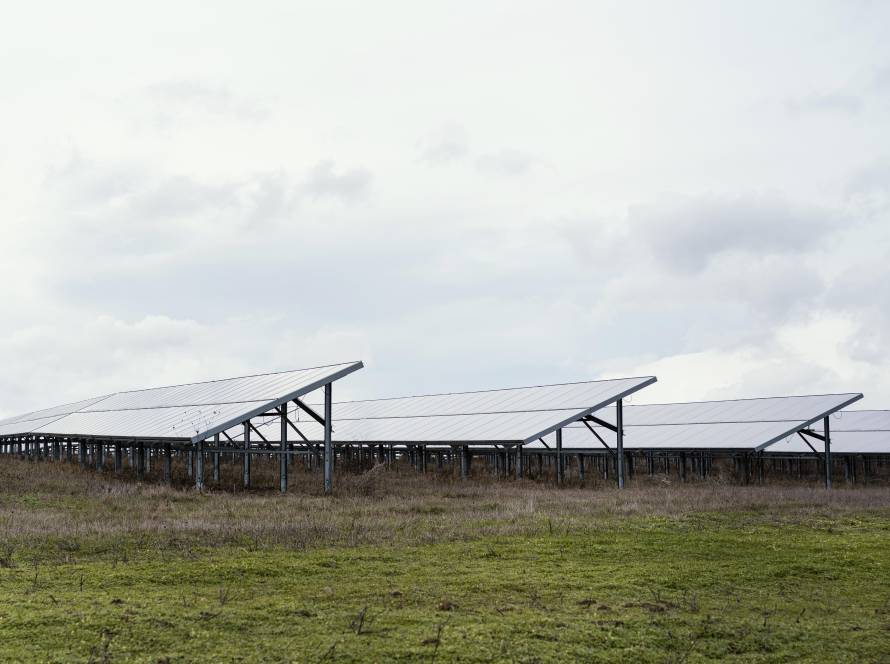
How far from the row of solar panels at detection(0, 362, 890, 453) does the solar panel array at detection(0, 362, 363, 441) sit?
8 cm

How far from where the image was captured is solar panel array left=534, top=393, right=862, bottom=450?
40.0 meters

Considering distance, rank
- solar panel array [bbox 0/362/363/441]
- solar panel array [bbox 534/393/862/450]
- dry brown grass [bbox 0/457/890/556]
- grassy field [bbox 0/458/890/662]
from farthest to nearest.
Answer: solar panel array [bbox 534/393/862/450] < solar panel array [bbox 0/362/363/441] < dry brown grass [bbox 0/457/890/556] < grassy field [bbox 0/458/890/662]

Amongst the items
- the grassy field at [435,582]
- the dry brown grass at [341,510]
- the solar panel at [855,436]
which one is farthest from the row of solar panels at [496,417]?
the grassy field at [435,582]

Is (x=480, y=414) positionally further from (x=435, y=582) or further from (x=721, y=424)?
(x=435, y=582)

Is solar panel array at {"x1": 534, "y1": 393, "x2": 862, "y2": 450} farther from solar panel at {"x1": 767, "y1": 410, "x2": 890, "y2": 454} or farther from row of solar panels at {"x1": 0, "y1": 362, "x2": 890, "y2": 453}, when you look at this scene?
solar panel at {"x1": 767, "y1": 410, "x2": 890, "y2": 454}

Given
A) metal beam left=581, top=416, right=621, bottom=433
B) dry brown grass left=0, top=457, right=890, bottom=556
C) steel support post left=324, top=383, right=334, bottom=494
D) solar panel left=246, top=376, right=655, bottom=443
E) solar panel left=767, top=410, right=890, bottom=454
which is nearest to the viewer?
dry brown grass left=0, top=457, right=890, bottom=556

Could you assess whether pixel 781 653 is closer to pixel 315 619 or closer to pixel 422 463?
pixel 315 619

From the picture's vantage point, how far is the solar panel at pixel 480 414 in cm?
3609

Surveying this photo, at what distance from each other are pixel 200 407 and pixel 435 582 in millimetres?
23838

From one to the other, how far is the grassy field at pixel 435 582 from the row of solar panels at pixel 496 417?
7.52m

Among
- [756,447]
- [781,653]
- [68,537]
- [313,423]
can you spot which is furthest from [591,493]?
[313,423]

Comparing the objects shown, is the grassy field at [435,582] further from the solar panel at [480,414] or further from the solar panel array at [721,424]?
the solar panel array at [721,424]

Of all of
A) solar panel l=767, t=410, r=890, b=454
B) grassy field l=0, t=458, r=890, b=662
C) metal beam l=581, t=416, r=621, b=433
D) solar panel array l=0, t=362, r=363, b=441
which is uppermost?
solar panel array l=0, t=362, r=363, b=441

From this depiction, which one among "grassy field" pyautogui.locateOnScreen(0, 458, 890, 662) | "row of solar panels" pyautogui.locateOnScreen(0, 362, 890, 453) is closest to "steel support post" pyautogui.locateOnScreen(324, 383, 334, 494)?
"row of solar panels" pyautogui.locateOnScreen(0, 362, 890, 453)
